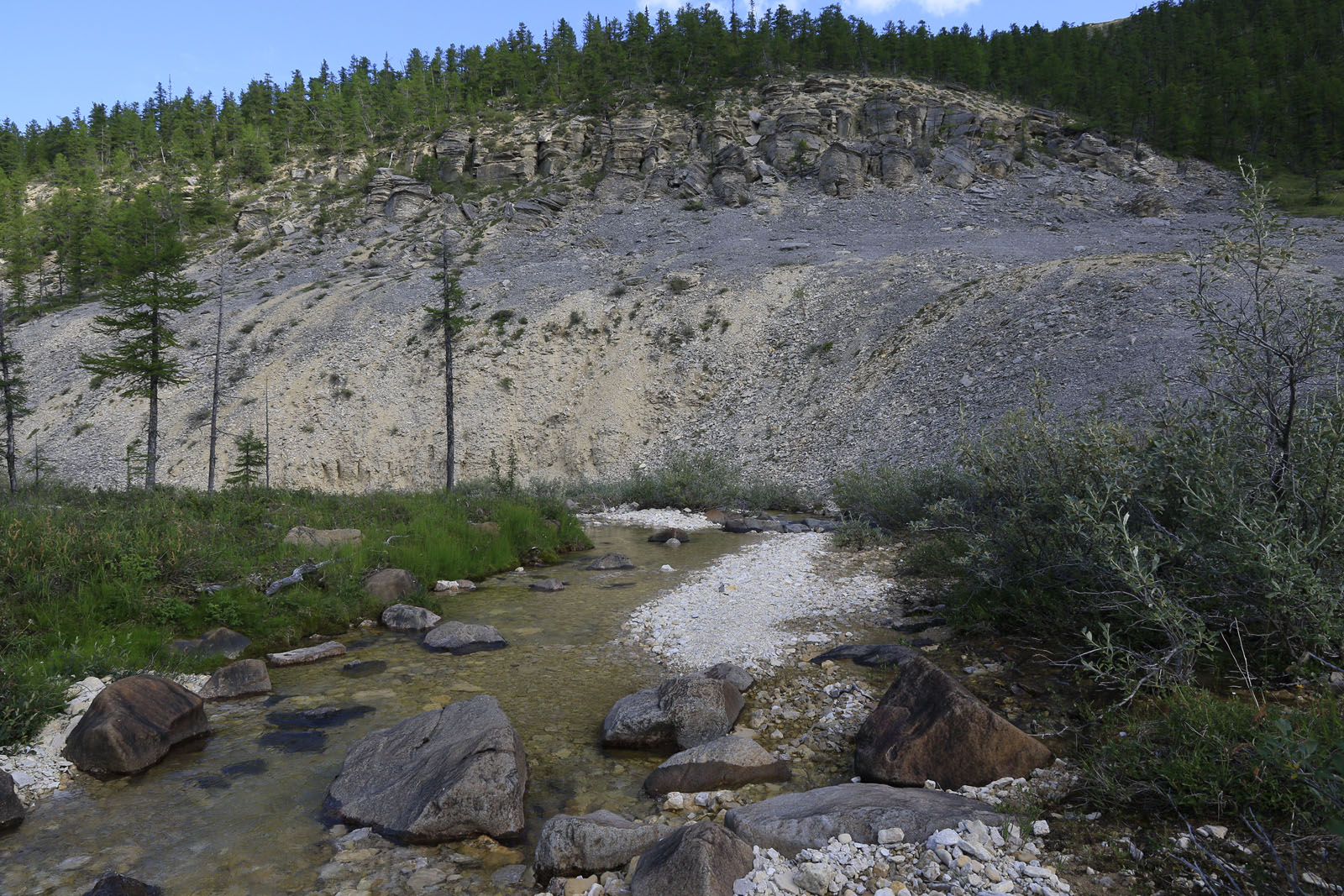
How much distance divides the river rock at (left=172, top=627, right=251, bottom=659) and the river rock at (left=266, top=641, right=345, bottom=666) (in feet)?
1.28

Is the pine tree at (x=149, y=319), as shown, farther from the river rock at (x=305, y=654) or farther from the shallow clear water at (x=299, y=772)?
the shallow clear water at (x=299, y=772)

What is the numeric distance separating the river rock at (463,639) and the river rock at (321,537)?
13.3ft

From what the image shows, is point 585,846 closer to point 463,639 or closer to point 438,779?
point 438,779

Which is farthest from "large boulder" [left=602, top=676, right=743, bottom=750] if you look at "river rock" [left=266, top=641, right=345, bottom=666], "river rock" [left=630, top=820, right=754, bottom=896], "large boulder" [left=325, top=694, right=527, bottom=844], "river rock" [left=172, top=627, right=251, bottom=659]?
"river rock" [left=172, top=627, right=251, bottom=659]

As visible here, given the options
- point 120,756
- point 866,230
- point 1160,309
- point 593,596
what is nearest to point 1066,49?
point 866,230

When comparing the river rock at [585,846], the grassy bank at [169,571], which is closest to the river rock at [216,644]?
the grassy bank at [169,571]

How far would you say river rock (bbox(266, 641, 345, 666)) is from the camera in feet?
28.3

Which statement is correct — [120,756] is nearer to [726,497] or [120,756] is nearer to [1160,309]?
[726,497]

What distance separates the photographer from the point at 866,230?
4531cm

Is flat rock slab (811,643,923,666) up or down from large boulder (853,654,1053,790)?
down

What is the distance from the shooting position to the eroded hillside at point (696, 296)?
27062mm

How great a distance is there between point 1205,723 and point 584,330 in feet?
120

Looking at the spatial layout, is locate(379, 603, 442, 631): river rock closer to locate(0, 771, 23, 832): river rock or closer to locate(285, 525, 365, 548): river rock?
locate(285, 525, 365, 548): river rock

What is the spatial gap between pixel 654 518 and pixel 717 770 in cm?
1749
